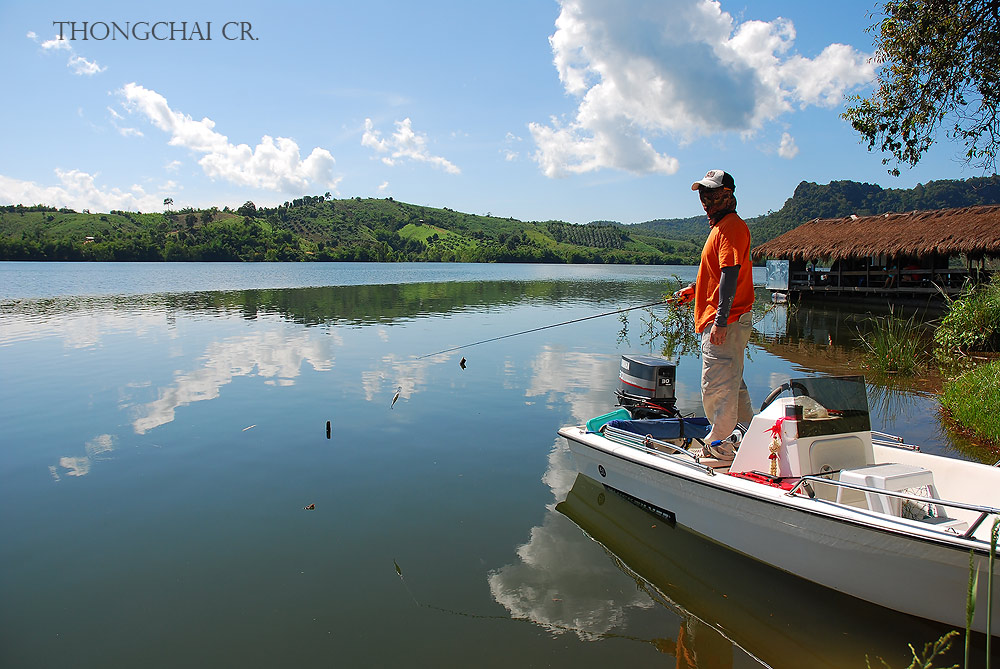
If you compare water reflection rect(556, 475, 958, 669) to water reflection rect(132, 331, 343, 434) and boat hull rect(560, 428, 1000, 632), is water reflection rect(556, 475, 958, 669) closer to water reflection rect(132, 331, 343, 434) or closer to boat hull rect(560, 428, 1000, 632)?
boat hull rect(560, 428, 1000, 632)

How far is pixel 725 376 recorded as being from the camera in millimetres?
5035

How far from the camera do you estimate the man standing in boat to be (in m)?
4.92

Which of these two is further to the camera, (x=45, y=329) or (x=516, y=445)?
(x=45, y=329)

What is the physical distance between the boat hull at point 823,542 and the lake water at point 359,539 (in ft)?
0.93

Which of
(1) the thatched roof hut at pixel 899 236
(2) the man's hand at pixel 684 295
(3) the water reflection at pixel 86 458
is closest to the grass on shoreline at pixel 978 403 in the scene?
(2) the man's hand at pixel 684 295

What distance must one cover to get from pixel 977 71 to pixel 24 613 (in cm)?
1287

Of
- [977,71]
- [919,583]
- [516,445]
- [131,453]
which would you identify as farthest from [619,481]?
[977,71]

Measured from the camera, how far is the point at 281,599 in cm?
405

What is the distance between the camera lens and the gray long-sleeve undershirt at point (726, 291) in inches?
192

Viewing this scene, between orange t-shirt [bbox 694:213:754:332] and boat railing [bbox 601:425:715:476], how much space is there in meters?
1.05

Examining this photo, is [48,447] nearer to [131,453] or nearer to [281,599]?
[131,453]

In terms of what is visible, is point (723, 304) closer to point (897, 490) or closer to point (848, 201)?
point (897, 490)

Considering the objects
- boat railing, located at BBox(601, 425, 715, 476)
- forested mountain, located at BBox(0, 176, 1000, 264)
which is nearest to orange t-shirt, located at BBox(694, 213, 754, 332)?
boat railing, located at BBox(601, 425, 715, 476)

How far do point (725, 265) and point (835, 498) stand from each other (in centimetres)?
190
